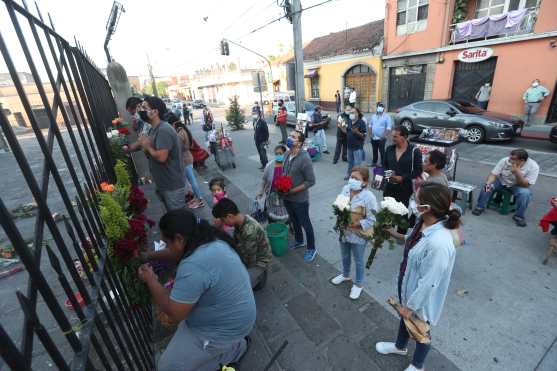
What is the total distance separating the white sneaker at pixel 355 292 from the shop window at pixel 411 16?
17.1m

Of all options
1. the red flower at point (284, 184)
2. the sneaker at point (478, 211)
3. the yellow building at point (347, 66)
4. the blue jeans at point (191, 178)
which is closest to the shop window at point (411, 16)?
the yellow building at point (347, 66)

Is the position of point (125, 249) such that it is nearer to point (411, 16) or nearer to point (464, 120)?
point (464, 120)

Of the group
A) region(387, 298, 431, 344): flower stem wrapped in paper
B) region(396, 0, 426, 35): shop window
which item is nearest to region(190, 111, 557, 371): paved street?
region(387, 298, 431, 344): flower stem wrapped in paper

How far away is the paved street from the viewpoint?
9.11 feet

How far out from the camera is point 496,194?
5.37m

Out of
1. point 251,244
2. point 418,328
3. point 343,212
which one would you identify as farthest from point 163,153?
point 418,328

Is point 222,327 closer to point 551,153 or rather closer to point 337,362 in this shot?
point 337,362

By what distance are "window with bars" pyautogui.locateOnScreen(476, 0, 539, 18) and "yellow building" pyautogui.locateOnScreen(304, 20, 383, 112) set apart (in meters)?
5.54

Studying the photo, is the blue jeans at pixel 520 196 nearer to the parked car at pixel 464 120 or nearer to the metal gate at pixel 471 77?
the parked car at pixel 464 120

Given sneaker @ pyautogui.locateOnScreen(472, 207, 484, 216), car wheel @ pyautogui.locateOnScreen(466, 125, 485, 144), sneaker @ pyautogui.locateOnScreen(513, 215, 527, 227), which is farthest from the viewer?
car wheel @ pyautogui.locateOnScreen(466, 125, 485, 144)

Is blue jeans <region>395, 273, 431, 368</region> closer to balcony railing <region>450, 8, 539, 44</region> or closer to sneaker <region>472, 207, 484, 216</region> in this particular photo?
sneaker <region>472, 207, 484, 216</region>

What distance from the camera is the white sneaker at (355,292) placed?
11.5 ft

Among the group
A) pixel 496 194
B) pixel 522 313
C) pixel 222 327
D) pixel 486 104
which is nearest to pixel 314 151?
pixel 496 194

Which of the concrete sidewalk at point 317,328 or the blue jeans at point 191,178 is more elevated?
the blue jeans at point 191,178
